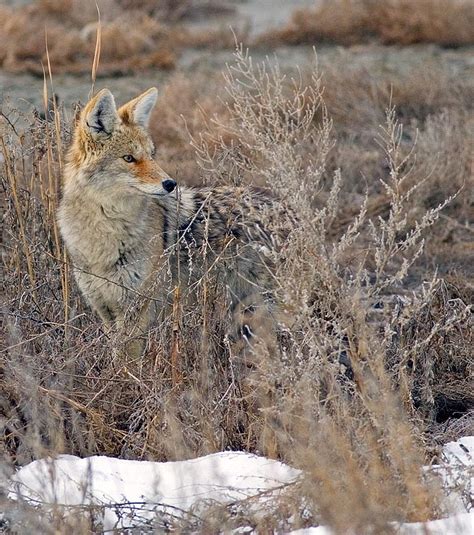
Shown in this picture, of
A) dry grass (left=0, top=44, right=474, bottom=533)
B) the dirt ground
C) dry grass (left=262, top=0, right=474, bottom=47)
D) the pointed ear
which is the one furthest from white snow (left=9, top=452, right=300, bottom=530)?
dry grass (left=262, top=0, right=474, bottom=47)

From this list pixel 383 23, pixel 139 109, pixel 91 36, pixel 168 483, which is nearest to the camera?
pixel 168 483

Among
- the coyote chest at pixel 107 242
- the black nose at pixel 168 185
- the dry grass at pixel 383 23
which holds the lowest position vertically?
the dry grass at pixel 383 23

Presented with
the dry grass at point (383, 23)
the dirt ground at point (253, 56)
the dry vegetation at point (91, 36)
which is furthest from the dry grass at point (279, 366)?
the dry grass at point (383, 23)

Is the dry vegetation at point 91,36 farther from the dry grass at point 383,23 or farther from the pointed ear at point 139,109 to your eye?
the pointed ear at point 139,109

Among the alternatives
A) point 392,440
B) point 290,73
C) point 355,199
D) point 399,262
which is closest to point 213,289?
point 392,440

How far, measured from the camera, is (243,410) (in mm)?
5125

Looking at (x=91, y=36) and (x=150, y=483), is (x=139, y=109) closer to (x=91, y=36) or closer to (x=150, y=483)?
(x=150, y=483)

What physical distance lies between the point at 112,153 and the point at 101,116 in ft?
0.69

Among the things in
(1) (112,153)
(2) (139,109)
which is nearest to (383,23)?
(2) (139,109)

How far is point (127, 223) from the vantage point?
20.1 feet

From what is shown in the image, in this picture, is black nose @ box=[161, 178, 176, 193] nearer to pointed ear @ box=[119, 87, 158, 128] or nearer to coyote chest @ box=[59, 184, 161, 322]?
coyote chest @ box=[59, 184, 161, 322]

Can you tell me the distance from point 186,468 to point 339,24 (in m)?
10.5

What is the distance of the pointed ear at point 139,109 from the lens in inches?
244

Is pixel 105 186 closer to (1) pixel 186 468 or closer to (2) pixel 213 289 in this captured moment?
(2) pixel 213 289
